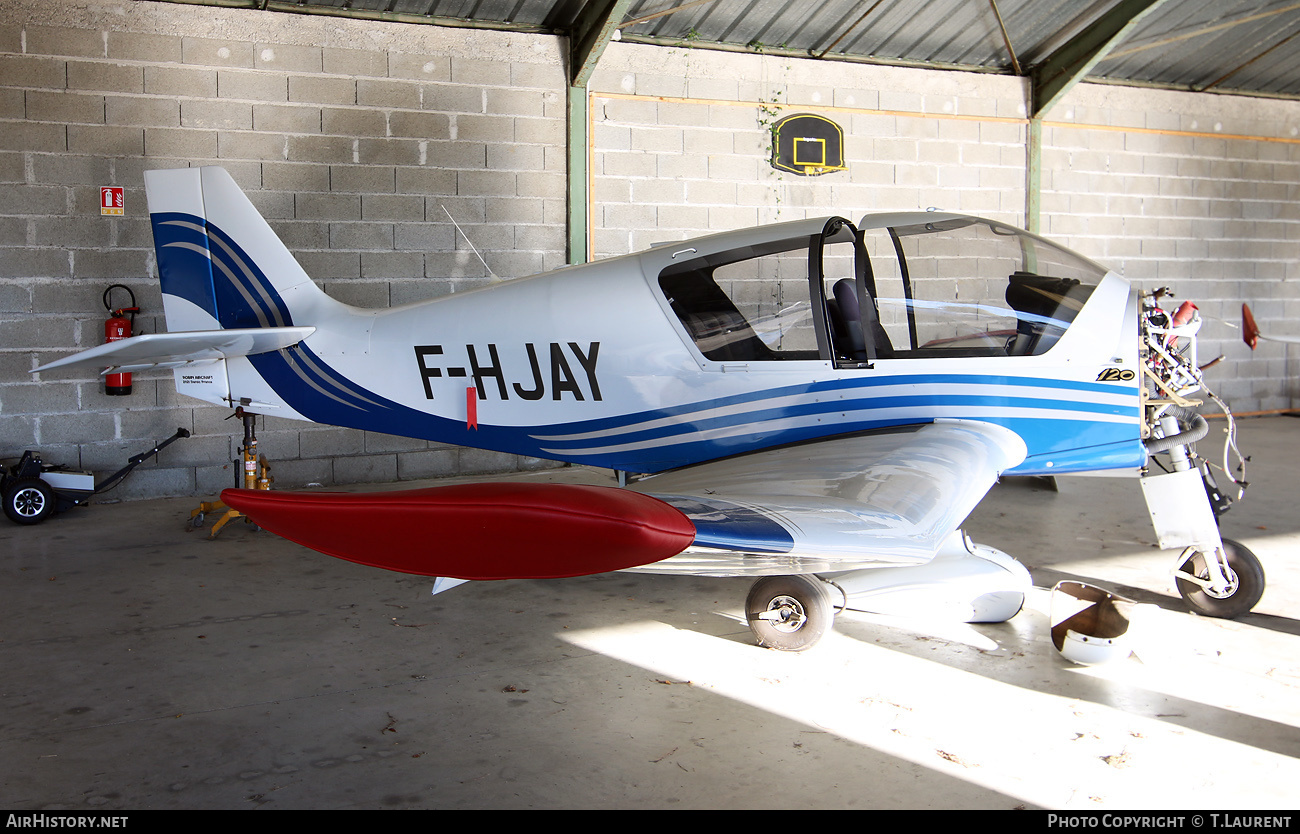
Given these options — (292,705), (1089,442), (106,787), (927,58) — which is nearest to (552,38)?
(927,58)

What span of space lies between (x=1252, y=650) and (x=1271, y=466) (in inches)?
187

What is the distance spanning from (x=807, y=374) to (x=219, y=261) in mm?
3285

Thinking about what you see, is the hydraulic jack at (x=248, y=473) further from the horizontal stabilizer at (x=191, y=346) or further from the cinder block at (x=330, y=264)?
the cinder block at (x=330, y=264)

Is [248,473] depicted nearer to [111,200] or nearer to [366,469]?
[366,469]

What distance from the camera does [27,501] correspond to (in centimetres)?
561

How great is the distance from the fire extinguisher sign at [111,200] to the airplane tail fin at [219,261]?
1.90 meters

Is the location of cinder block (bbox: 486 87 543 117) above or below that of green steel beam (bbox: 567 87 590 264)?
above

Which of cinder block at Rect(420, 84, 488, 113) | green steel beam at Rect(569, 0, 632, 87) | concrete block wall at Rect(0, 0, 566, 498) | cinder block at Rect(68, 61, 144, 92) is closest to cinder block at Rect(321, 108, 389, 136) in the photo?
concrete block wall at Rect(0, 0, 566, 498)

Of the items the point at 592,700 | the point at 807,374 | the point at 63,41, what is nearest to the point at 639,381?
the point at 807,374

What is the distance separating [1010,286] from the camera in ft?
12.8

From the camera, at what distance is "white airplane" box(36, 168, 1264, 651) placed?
364 cm

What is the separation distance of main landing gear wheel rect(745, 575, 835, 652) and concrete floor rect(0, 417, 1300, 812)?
3.1 inches

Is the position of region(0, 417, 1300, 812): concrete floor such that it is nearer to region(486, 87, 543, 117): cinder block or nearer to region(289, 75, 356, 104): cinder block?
region(289, 75, 356, 104): cinder block
